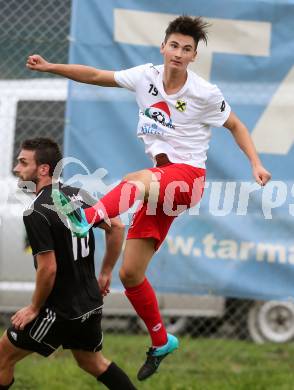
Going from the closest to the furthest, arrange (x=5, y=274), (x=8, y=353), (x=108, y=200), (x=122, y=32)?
(x=108, y=200)
(x=8, y=353)
(x=122, y=32)
(x=5, y=274)

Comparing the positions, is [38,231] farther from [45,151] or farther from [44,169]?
[45,151]

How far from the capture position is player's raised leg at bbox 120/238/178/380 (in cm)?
613

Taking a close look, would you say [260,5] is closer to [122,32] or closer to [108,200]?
[122,32]

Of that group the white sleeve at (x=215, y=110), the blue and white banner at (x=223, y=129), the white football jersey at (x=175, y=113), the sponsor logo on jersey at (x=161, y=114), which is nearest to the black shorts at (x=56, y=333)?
the white football jersey at (x=175, y=113)

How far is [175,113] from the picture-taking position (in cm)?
594

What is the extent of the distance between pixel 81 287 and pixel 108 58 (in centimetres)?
223

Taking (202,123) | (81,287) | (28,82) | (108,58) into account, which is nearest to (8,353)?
(81,287)

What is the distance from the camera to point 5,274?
8.68 meters

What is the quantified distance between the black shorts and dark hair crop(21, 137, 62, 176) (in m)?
0.87

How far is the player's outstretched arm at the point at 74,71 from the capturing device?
5.78 meters

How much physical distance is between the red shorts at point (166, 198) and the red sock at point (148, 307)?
28 centimetres

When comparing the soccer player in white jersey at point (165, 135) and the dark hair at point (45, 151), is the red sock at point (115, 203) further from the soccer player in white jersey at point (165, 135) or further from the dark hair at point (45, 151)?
the dark hair at point (45, 151)

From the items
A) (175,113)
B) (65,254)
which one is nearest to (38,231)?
(65,254)

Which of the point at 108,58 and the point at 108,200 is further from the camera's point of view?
the point at 108,58
